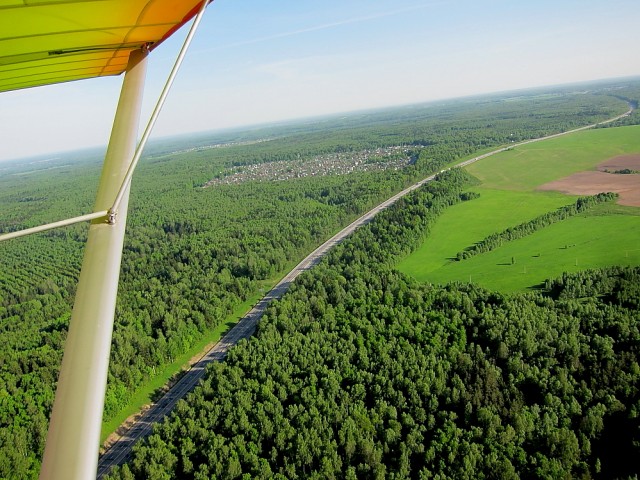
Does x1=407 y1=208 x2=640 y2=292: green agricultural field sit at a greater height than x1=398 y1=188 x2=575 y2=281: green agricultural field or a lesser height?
lesser

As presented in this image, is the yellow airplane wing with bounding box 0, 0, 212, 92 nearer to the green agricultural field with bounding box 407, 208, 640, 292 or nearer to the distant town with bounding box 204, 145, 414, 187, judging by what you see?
the green agricultural field with bounding box 407, 208, 640, 292

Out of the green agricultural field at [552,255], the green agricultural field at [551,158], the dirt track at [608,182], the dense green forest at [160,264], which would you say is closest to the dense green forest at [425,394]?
the green agricultural field at [552,255]

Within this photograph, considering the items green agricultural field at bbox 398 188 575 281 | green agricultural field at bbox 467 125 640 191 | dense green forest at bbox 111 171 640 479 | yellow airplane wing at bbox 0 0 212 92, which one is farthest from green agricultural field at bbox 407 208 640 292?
yellow airplane wing at bbox 0 0 212 92

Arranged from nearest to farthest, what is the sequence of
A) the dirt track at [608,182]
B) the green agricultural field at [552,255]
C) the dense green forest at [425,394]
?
the dense green forest at [425,394], the green agricultural field at [552,255], the dirt track at [608,182]

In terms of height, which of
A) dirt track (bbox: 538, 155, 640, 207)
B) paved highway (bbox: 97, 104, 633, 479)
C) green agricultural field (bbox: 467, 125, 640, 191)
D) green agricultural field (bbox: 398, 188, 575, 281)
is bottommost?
paved highway (bbox: 97, 104, 633, 479)

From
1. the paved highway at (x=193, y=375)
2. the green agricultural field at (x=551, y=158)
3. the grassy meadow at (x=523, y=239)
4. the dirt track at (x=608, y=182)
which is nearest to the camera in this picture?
the paved highway at (x=193, y=375)

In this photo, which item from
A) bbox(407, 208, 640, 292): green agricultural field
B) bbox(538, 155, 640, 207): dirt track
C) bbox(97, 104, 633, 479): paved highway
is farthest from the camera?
bbox(538, 155, 640, 207): dirt track

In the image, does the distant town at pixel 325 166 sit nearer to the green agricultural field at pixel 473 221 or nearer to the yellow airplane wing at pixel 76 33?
the green agricultural field at pixel 473 221
